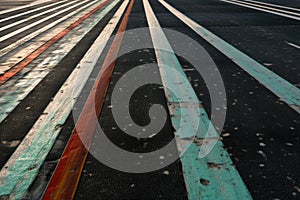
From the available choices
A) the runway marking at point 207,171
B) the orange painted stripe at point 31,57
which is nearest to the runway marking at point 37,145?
the orange painted stripe at point 31,57

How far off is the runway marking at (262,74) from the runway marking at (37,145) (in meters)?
2.59

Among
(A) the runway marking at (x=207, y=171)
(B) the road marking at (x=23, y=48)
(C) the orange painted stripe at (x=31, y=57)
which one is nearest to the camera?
(A) the runway marking at (x=207, y=171)

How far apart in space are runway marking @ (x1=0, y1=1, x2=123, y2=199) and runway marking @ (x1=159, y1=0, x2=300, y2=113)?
8.51 ft

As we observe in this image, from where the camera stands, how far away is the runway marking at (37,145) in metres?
2.20

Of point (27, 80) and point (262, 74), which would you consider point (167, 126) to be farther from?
point (27, 80)

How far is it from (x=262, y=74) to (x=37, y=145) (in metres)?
3.48

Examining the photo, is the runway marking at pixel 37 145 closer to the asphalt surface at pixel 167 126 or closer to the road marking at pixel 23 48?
the asphalt surface at pixel 167 126

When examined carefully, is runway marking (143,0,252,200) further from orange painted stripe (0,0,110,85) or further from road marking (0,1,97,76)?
road marking (0,1,97,76)

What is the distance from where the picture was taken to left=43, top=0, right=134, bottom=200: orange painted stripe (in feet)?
6.95

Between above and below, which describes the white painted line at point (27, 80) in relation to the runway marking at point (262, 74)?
above

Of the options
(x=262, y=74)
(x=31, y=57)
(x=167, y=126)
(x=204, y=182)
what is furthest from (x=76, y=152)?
(x=31, y=57)

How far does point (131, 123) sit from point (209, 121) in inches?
32.2

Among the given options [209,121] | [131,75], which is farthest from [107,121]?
[131,75]

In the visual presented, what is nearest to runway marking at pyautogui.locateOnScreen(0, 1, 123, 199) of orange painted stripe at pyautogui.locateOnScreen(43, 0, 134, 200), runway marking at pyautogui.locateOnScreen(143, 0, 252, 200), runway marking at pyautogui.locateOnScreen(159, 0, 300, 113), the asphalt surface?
the asphalt surface
